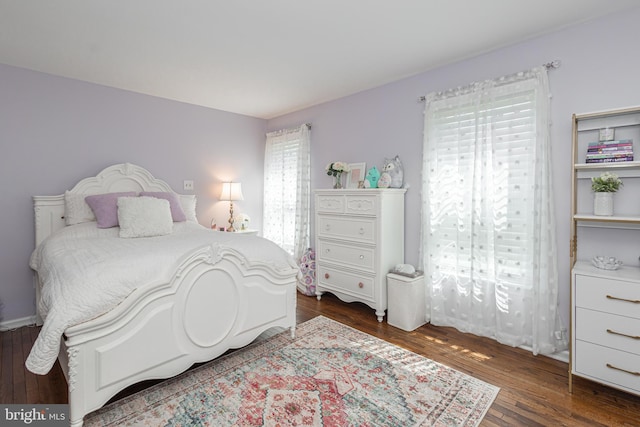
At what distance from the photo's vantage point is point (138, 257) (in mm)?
1947

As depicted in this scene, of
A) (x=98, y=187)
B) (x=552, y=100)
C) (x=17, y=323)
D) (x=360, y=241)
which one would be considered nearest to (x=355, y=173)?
(x=360, y=241)

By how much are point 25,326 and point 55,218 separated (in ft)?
3.52

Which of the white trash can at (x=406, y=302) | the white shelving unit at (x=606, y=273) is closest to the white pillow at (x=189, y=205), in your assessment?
the white trash can at (x=406, y=302)

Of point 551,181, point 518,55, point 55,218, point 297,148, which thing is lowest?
point 55,218

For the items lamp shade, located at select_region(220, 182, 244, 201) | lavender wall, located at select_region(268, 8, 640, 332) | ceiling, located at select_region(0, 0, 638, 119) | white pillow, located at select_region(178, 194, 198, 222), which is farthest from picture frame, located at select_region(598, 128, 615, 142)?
white pillow, located at select_region(178, 194, 198, 222)

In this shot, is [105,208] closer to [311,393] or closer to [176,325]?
[176,325]

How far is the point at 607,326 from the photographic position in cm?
187

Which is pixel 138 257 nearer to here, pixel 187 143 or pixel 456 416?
pixel 456 416

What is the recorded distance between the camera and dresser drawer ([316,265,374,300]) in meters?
3.23

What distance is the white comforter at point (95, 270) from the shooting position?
1526 mm

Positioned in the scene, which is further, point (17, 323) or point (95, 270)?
point (17, 323)

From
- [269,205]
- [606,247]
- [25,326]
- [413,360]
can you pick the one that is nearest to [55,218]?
[25,326]

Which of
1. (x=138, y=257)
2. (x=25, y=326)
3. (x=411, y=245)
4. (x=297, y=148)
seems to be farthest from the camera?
(x=297, y=148)

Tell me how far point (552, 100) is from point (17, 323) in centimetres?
510
